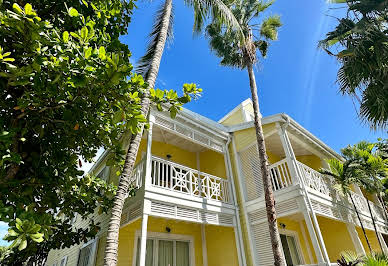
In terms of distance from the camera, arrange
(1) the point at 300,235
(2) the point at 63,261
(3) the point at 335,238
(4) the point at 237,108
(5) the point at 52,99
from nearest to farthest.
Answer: (5) the point at 52,99 → (1) the point at 300,235 → (3) the point at 335,238 → (2) the point at 63,261 → (4) the point at 237,108

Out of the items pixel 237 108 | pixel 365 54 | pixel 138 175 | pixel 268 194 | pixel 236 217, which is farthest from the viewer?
pixel 237 108

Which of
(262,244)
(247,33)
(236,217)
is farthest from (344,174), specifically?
(247,33)

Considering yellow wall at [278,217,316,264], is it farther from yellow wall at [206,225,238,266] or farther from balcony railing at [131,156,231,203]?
balcony railing at [131,156,231,203]

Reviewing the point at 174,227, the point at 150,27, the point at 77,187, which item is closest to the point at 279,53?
the point at 150,27

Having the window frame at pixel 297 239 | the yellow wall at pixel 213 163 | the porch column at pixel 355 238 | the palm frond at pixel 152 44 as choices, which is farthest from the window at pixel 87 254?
the porch column at pixel 355 238

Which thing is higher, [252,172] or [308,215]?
[252,172]

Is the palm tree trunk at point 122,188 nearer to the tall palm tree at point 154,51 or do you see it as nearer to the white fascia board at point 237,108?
the tall palm tree at point 154,51

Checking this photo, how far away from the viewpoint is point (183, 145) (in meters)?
10.3

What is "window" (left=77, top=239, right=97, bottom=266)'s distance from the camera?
7325mm

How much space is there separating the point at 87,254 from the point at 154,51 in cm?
766

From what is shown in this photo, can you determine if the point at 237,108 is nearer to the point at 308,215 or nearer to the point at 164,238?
the point at 308,215

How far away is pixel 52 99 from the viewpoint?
2.60m

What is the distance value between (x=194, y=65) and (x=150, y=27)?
192 inches

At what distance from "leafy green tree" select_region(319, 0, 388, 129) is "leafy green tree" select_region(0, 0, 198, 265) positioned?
274 inches
